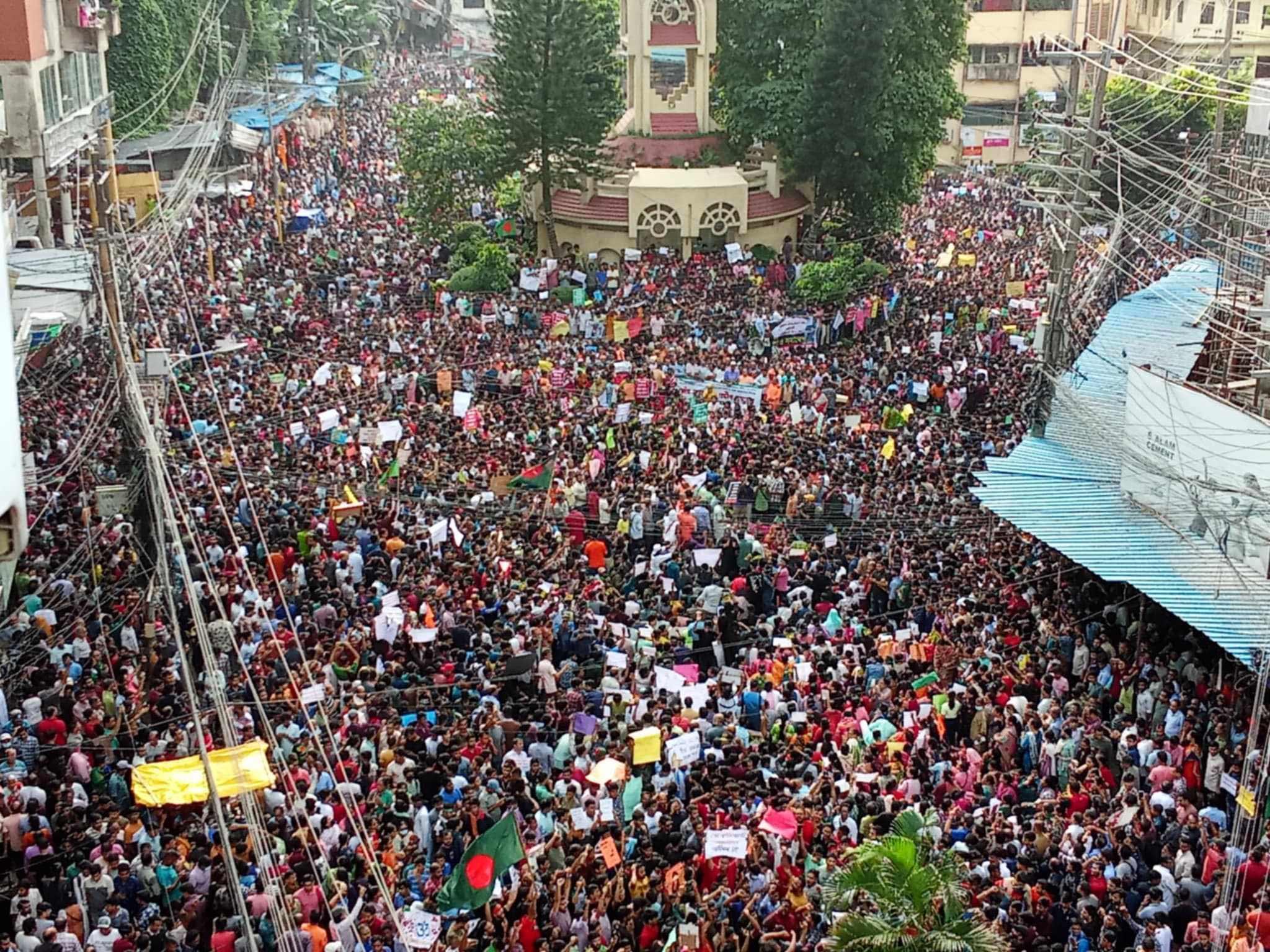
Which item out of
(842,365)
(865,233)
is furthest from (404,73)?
(842,365)

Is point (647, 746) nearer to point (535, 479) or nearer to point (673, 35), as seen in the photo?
point (535, 479)

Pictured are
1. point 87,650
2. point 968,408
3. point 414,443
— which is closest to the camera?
point 87,650

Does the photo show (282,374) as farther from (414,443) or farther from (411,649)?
(411,649)

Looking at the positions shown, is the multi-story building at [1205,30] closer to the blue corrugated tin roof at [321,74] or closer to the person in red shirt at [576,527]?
the blue corrugated tin roof at [321,74]

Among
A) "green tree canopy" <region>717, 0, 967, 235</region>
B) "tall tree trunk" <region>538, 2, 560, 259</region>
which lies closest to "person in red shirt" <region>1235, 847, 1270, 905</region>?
"green tree canopy" <region>717, 0, 967, 235</region>

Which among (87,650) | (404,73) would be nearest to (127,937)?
(87,650)

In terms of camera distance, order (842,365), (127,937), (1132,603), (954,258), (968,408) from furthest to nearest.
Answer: (954,258), (842,365), (968,408), (1132,603), (127,937)

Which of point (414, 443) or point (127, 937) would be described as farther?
point (414, 443)
